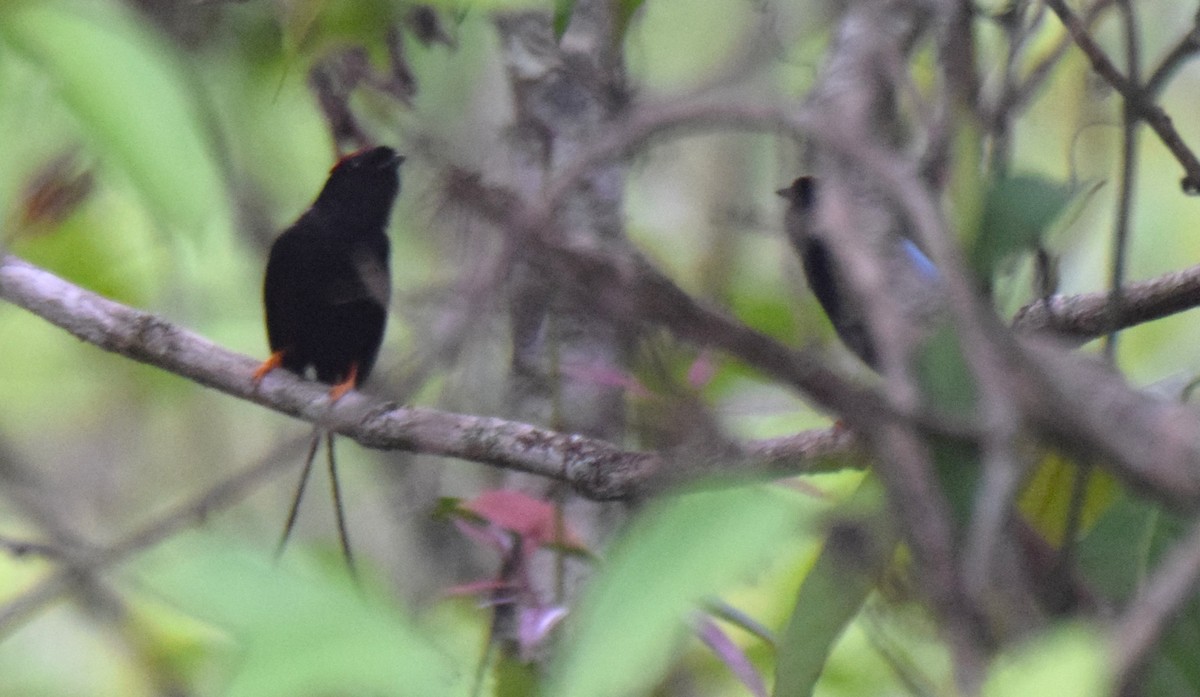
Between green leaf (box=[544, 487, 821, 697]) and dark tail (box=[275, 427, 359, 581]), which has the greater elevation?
green leaf (box=[544, 487, 821, 697])

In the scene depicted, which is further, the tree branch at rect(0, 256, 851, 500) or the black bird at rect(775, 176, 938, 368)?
the tree branch at rect(0, 256, 851, 500)

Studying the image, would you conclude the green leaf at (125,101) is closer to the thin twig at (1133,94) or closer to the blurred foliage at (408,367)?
the blurred foliage at (408,367)

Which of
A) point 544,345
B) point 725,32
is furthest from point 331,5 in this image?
point 725,32

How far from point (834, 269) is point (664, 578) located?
68cm

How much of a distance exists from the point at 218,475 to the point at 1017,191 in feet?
10.6

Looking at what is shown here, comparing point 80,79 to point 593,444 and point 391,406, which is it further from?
point 391,406

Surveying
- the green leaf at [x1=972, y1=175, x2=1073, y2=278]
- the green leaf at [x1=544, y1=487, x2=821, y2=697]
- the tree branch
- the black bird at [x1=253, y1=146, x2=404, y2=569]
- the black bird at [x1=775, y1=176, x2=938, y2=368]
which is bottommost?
the black bird at [x1=253, y1=146, x2=404, y2=569]

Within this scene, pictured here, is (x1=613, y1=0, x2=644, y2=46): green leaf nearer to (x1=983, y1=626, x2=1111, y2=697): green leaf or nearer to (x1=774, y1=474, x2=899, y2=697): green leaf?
(x1=774, y1=474, x2=899, y2=697): green leaf

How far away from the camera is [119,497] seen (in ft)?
15.5

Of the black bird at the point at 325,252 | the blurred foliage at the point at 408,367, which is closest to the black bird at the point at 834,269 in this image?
the blurred foliage at the point at 408,367

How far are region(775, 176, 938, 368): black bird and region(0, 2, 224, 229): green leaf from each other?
411 mm

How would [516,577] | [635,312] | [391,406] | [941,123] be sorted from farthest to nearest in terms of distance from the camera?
1. [391,406]
2. [516,577]
3. [941,123]
4. [635,312]

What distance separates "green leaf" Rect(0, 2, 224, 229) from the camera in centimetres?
74

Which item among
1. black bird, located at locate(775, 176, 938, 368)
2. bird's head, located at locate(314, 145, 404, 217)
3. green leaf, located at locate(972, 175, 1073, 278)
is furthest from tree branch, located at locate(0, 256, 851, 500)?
bird's head, located at locate(314, 145, 404, 217)
